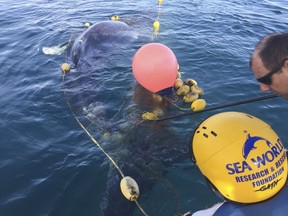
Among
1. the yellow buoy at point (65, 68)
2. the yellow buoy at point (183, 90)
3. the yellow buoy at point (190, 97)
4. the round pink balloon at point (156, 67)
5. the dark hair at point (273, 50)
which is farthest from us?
the yellow buoy at point (65, 68)

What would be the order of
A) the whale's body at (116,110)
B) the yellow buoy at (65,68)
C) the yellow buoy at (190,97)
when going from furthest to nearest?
1. the yellow buoy at (65,68)
2. the yellow buoy at (190,97)
3. the whale's body at (116,110)

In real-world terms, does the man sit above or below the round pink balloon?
above

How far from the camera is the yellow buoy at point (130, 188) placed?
490 cm

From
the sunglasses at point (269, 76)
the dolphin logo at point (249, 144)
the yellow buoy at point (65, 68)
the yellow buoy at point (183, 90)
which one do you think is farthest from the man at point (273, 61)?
the yellow buoy at point (65, 68)

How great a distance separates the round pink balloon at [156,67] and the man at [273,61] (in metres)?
3.76

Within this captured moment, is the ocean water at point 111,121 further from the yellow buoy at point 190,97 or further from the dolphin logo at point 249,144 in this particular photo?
the dolphin logo at point 249,144

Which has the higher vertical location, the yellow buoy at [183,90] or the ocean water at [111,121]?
the yellow buoy at [183,90]

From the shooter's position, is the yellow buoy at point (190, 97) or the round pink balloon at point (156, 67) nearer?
the round pink balloon at point (156, 67)

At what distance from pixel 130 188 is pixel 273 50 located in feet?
10.1

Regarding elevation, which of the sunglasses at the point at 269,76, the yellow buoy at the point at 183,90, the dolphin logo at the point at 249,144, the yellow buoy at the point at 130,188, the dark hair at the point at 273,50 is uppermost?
the dark hair at the point at 273,50

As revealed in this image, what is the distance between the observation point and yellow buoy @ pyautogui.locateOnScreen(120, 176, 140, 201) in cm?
490

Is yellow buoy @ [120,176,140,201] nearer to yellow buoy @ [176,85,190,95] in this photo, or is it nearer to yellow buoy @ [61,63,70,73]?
yellow buoy @ [176,85,190,95]

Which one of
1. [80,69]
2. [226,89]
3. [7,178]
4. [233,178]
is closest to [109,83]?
[80,69]

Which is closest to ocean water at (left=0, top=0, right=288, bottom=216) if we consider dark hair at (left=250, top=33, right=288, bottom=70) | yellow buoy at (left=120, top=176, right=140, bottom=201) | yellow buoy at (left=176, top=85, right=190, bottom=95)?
yellow buoy at (left=120, top=176, right=140, bottom=201)
